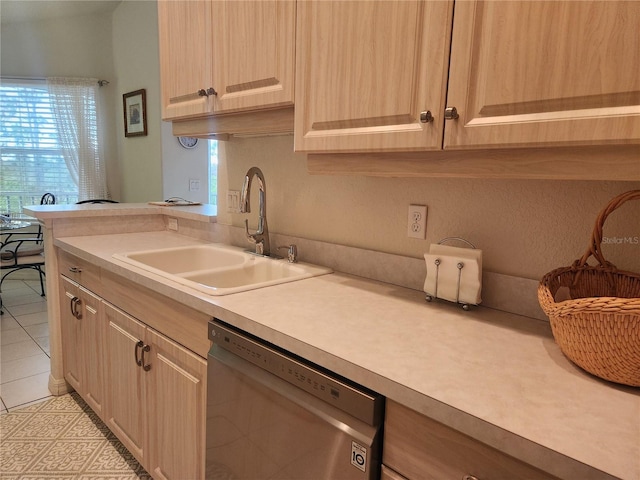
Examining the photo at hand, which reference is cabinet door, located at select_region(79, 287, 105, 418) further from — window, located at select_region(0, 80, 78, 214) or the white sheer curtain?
window, located at select_region(0, 80, 78, 214)

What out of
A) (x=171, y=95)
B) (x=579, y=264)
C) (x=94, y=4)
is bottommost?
(x=579, y=264)

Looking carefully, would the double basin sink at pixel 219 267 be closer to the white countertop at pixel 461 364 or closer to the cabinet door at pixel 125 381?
the white countertop at pixel 461 364

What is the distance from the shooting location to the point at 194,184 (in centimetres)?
422

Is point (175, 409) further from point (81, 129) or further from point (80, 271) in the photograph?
point (81, 129)

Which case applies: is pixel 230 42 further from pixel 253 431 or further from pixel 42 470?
pixel 42 470

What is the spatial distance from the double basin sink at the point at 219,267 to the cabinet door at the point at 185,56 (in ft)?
1.99

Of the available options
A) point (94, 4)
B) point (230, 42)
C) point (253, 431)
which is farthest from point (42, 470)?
point (94, 4)

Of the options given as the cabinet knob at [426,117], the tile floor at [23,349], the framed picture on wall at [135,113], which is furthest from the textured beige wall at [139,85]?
the cabinet knob at [426,117]

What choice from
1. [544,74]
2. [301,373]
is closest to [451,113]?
[544,74]

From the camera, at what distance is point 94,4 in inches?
168

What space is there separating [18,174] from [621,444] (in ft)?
18.2

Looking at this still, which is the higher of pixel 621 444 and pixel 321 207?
pixel 321 207

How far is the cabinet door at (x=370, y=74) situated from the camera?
0.91 meters

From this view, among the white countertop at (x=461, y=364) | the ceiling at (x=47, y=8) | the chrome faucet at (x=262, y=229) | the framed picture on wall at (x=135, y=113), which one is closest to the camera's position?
the white countertop at (x=461, y=364)
